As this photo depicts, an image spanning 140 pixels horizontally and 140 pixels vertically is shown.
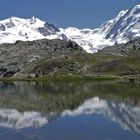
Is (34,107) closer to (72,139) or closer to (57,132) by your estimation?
(57,132)

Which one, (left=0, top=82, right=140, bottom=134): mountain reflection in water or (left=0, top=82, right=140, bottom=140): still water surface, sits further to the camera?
(left=0, top=82, right=140, bottom=134): mountain reflection in water

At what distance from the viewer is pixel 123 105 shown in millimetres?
107562

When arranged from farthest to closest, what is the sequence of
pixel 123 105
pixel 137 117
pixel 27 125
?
pixel 123 105 < pixel 137 117 < pixel 27 125

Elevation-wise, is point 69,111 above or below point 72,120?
above

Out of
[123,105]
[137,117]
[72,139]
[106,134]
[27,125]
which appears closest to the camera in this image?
[72,139]

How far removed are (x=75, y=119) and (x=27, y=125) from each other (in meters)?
12.7

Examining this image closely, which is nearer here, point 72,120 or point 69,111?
point 72,120

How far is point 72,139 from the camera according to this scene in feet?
205

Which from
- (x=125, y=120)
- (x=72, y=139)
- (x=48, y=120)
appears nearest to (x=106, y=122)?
(x=125, y=120)

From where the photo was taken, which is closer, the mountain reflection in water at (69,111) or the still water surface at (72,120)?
the still water surface at (72,120)

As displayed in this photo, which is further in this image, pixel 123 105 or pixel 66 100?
pixel 66 100

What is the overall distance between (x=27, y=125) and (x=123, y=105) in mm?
35292

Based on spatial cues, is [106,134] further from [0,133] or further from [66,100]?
[66,100]

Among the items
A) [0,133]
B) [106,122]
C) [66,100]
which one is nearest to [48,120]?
[106,122]
